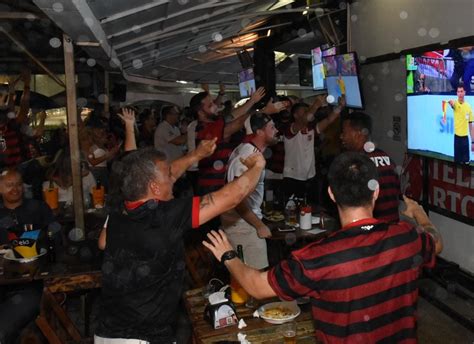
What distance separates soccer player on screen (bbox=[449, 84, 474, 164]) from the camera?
422 cm

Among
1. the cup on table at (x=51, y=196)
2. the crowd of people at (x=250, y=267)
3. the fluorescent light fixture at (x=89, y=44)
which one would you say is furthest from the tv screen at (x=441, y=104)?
the cup on table at (x=51, y=196)

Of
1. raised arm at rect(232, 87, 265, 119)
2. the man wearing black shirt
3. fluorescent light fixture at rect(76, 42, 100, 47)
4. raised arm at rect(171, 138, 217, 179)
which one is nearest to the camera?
raised arm at rect(171, 138, 217, 179)

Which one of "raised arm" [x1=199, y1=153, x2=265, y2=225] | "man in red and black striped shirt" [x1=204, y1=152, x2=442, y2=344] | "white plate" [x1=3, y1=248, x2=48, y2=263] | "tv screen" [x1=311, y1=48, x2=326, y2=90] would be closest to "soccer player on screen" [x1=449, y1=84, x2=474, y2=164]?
"raised arm" [x1=199, y1=153, x2=265, y2=225]

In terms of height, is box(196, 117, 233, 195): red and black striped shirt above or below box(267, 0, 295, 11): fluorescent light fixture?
below

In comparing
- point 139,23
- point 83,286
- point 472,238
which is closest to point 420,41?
point 472,238

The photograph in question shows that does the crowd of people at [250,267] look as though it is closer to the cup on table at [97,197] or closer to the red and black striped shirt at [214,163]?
the red and black striped shirt at [214,163]

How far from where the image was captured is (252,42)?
11.7 meters

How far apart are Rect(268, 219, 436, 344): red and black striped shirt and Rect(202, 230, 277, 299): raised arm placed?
0.06m

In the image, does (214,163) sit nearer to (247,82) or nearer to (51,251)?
(51,251)

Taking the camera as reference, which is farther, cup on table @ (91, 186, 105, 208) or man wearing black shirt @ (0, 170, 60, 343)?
cup on table @ (91, 186, 105, 208)

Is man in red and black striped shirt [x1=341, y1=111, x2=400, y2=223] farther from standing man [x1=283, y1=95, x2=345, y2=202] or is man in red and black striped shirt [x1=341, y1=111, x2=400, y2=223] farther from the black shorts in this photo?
standing man [x1=283, y1=95, x2=345, y2=202]

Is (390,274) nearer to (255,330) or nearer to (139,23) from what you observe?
(255,330)

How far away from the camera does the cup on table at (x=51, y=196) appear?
5.51 meters

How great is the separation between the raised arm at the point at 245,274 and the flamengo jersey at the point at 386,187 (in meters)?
2.30
